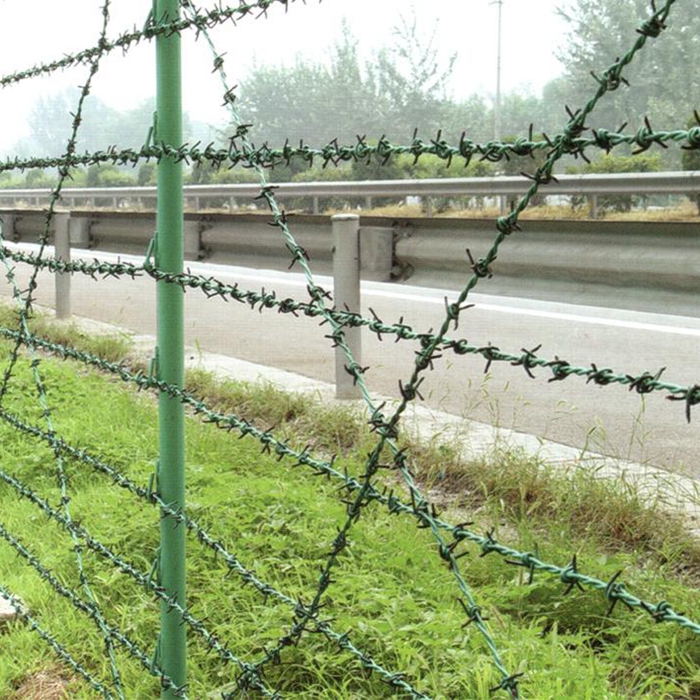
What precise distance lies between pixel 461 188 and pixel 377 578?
1358 cm

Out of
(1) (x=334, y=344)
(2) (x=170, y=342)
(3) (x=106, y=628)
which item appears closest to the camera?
(1) (x=334, y=344)

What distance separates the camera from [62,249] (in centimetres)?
924

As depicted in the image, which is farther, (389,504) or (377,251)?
(377,251)

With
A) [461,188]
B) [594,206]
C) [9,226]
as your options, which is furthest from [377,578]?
[461,188]

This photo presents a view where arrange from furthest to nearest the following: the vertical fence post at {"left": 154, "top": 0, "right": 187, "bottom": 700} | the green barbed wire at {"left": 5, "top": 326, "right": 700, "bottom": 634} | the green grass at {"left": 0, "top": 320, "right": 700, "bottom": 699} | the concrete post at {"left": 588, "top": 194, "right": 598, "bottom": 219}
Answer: the concrete post at {"left": 588, "top": 194, "right": 598, "bottom": 219} → the green grass at {"left": 0, "top": 320, "right": 700, "bottom": 699} → the vertical fence post at {"left": 154, "top": 0, "right": 187, "bottom": 700} → the green barbed wire at {"left": 5, "top": 326, "right": 700, "bottom": 634}

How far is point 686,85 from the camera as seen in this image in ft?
83.8

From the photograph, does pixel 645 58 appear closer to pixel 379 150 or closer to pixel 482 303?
pixel 482 303

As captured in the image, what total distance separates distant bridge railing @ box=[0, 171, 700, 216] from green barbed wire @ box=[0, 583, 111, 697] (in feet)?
11.4

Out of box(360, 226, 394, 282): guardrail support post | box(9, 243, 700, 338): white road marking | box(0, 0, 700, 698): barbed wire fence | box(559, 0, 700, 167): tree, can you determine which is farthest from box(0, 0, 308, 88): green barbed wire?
box(559, 0, 700, 167): tree

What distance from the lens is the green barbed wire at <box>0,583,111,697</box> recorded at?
9.66 ft

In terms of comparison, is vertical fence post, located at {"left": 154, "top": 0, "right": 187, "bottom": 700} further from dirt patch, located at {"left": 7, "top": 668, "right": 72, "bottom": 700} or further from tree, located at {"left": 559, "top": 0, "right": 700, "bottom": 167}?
tree, located at {"left": 559, "top": 0, "right": 700, "bottom": 167}

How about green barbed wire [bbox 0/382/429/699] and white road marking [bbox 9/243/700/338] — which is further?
white road marking [bbox 9/243/700/338]

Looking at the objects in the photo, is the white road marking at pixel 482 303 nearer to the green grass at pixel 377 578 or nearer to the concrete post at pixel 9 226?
the concrete post at pixel 9 226

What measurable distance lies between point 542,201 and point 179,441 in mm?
15350
